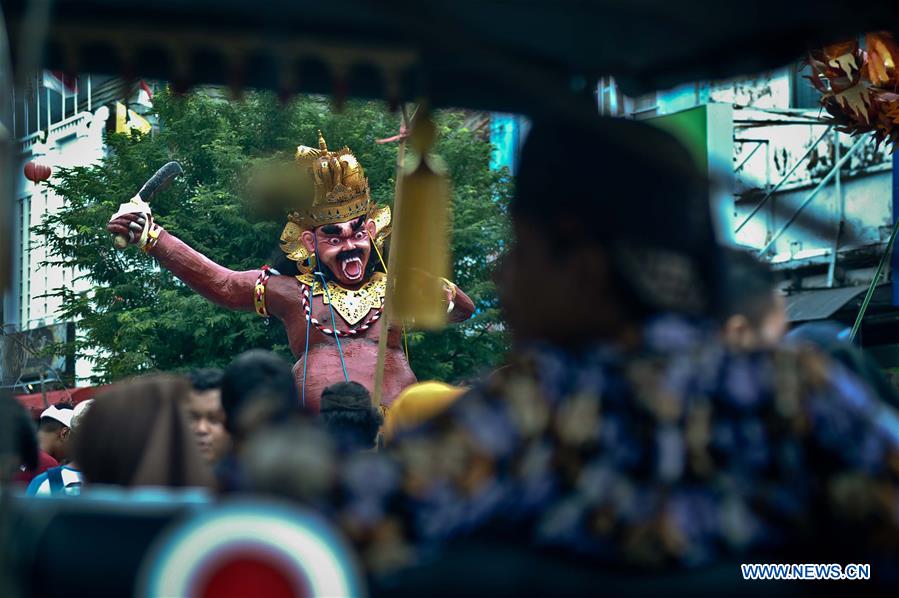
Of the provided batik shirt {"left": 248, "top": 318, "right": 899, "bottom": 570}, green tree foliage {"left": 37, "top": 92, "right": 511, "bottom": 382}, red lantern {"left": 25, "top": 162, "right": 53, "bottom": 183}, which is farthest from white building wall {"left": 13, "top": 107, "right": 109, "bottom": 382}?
batik shirt {"left": 248, "top": 318, "right": 899, "bottom": 570}

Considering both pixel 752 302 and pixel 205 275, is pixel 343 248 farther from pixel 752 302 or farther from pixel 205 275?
pixel 752 302

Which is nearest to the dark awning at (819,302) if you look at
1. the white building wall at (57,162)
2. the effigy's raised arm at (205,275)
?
the effigy's raised arm at (205,275)

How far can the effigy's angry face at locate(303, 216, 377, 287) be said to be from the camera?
999 centimetres

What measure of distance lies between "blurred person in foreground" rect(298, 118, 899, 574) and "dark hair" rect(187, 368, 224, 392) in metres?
2.22

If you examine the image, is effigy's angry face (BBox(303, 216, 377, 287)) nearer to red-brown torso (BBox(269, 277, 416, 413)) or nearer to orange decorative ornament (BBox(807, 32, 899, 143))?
red-brown torso (BBox(269, 277, 416, 413))

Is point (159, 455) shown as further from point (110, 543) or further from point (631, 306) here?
point (631, 306)

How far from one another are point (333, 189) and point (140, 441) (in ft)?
24.0

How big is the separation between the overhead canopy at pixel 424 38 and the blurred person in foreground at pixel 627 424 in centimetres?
19

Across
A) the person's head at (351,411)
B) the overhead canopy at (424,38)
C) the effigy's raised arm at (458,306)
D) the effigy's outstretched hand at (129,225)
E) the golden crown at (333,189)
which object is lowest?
the person's head at (351,411)

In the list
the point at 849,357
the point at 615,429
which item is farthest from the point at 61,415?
the point at 615,429

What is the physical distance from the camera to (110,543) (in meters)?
1.77

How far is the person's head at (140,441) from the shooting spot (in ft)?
8.66

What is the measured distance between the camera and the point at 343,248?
393 inches

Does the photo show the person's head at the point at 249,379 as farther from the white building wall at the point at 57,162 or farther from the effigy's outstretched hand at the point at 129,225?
the white building wall at the point at 57,162
